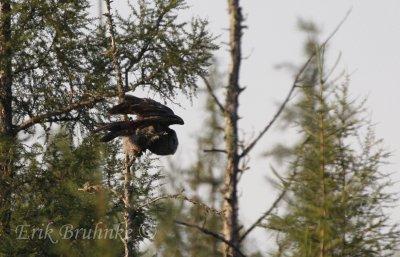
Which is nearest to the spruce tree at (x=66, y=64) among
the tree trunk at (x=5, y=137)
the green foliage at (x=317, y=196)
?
the tree trunk at (x=5, y=137)

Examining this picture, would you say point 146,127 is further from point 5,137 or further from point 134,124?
point 5,137

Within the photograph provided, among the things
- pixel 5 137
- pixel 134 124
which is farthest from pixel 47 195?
pixel 134 124

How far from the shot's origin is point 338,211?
469 cm

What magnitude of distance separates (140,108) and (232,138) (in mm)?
1188

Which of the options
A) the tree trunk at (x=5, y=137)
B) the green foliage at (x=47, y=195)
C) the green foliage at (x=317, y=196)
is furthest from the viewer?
the tree trunk at (x=5, y=137)

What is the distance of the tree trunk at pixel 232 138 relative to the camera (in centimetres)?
645

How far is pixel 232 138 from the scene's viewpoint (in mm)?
6547

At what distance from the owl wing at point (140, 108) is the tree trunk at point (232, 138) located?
0.93 m

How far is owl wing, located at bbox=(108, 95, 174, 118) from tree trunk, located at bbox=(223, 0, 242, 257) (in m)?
0.93

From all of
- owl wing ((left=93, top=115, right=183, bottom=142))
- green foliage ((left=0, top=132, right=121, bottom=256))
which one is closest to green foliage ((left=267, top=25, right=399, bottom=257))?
owl wing ((left=93, top=115, right=183, bottom=142))

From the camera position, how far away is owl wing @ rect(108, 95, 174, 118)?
18.4 feet

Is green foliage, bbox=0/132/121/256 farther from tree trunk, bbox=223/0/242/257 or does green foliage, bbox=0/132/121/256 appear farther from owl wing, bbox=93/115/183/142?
owl wing, bbox=93/115/183/142

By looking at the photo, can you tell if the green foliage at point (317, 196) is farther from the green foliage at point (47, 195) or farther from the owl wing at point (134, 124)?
the green foliage at point (47, 195)

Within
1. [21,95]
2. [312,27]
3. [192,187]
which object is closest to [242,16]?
[21,95]
